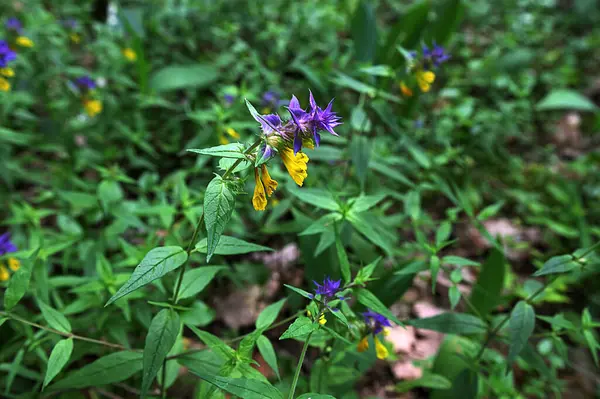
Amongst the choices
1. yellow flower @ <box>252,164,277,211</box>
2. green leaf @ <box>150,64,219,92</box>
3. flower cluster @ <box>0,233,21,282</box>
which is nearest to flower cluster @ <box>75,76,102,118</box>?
green leaf @ <box>150,64,219,92</box>

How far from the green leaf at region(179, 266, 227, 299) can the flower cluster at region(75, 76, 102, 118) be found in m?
1.89

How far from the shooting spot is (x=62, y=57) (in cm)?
303

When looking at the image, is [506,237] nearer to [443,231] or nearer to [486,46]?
[443,231]

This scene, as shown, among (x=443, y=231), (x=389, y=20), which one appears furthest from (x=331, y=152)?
(x=389, y=20)

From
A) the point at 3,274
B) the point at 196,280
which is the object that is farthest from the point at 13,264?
the point at 196,280

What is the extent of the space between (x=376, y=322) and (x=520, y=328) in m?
0.49

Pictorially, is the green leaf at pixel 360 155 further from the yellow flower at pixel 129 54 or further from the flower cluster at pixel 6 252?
the yellow flower at pixel 129 54

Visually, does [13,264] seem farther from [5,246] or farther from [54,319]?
[54,319]

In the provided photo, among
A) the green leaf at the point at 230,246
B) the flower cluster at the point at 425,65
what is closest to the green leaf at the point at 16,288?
the green leaf at the point at 230,246

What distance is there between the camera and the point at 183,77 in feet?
9.64

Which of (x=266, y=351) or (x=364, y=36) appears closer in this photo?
(x=266, y=351)

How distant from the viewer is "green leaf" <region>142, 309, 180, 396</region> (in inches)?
44.4

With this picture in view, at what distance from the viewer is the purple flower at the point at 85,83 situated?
8.76 feet

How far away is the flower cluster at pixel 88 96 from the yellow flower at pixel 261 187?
6.98ft
